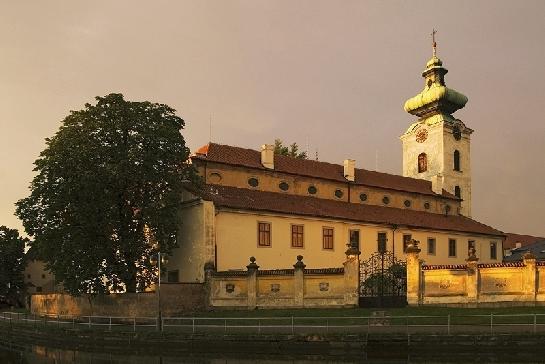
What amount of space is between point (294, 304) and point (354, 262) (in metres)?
4.24

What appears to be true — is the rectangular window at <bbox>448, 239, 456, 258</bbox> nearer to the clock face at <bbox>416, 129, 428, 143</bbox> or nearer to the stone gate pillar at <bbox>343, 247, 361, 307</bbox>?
the clock face at <bbox>416, 129, 428, 143</bbox>

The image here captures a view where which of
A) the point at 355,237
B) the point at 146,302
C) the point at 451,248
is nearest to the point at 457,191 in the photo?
the point at 451,248

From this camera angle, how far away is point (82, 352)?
91.1ft

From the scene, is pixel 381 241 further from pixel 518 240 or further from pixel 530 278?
pixel 518 240

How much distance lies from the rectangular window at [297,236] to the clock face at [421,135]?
2716 cm

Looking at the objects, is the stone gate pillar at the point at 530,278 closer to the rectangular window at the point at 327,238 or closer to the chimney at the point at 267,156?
the rectangular window at the point at 327,238

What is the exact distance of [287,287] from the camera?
34.5 m

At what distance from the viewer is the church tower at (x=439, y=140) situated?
62469 mm

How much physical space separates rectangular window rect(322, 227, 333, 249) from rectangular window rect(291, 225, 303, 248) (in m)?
2.00

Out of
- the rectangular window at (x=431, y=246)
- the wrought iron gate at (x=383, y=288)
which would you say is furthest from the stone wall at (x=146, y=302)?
the rectangular window at (x=431, y=246)

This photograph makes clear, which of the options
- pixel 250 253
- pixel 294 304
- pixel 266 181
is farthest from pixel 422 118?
pixel 294 304

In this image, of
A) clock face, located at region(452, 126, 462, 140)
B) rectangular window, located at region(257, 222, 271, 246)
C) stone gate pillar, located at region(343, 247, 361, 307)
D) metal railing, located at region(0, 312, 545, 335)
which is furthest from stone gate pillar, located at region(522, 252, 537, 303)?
clock face, located at region(452, 126, 462, 140)

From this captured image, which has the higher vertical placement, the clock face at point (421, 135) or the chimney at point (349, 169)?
the clock face at point (421, 135)

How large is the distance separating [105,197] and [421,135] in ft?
132
